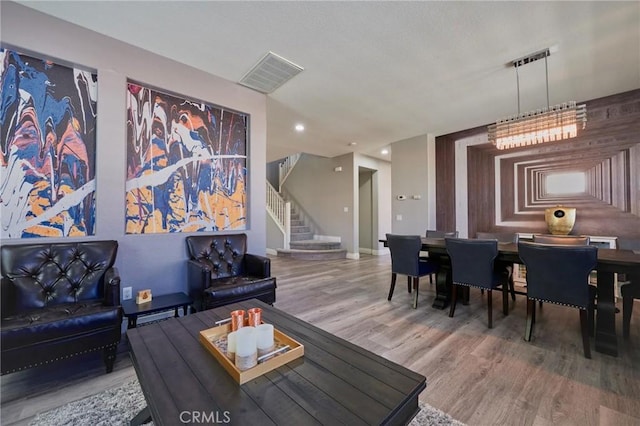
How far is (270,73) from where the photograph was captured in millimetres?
3061

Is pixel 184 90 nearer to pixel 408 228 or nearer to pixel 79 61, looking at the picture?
pixel 79 61

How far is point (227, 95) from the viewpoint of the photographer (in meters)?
3.27

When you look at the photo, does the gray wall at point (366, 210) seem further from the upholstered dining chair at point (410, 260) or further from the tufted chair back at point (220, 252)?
the tufted chair back at point (220, 252)

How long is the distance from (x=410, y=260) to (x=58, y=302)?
11.2ft

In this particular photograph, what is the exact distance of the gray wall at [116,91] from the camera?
2.15m

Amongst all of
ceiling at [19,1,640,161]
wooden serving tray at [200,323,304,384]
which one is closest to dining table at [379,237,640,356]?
ceiling at [19,1,640,161]

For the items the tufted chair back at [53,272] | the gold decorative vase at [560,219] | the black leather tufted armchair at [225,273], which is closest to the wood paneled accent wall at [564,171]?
the gold decorative vase at [560,219]

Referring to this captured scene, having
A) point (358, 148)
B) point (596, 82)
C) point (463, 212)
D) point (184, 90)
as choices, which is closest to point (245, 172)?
point (184, 90)

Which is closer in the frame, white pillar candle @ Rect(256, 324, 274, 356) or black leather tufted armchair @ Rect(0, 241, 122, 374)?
white pillar candle @ Rect(256, 324, 274, 356)

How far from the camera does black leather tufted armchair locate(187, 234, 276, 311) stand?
2.40 metres

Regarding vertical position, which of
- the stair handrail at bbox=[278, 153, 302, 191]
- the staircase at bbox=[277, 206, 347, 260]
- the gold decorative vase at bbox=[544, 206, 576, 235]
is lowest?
the staircase at bbox=[277, 206, 347, 260]

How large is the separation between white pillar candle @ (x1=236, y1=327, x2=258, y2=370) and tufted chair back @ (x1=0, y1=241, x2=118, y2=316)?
5.13 ft

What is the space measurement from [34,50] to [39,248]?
1651 millimetres

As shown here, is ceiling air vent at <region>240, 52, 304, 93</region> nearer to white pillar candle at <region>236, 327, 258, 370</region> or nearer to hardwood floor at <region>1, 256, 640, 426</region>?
white pillar candle at <region>236, 327, 258, 370</region>
